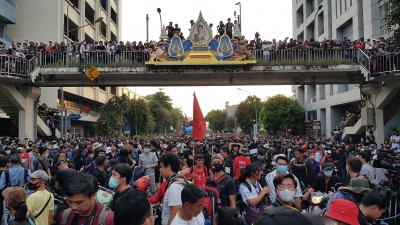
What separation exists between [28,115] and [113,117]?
13185mm

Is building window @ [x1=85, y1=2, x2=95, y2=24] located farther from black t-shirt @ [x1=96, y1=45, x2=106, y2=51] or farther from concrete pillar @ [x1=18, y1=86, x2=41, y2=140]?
black t-shirt @ [x1=96, y1=45, x2=106, y2=51]

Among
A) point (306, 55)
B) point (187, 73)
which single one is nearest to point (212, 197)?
point (187, 73)

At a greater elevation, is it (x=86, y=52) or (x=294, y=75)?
(x=86, y=52)

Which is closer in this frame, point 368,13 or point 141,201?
point 141,201

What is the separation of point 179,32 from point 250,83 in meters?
5.28

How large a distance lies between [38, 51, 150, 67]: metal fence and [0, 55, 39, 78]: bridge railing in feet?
1.82

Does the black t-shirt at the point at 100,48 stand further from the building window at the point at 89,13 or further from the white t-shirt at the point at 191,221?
the building window at the point at 89,13

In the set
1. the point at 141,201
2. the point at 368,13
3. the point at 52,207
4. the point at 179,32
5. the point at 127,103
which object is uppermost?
the point at 368,13

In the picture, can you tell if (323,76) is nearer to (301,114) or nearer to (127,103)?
(127,103)

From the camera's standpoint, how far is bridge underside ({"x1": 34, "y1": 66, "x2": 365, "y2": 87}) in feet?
68.0

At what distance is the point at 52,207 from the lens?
16.0ft

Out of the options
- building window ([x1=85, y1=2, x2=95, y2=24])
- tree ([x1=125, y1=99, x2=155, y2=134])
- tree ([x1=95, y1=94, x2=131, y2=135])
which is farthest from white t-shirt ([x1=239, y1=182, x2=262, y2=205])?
building window ([x1=85, y1=2, x2=95, y2=24])

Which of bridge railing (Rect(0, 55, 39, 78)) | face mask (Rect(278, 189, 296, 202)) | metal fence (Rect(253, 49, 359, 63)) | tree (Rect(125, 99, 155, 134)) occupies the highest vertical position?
metal fence (Rect(253, 49, 359, 63))

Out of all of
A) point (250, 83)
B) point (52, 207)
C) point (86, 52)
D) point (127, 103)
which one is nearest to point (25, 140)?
point (86, 52)
